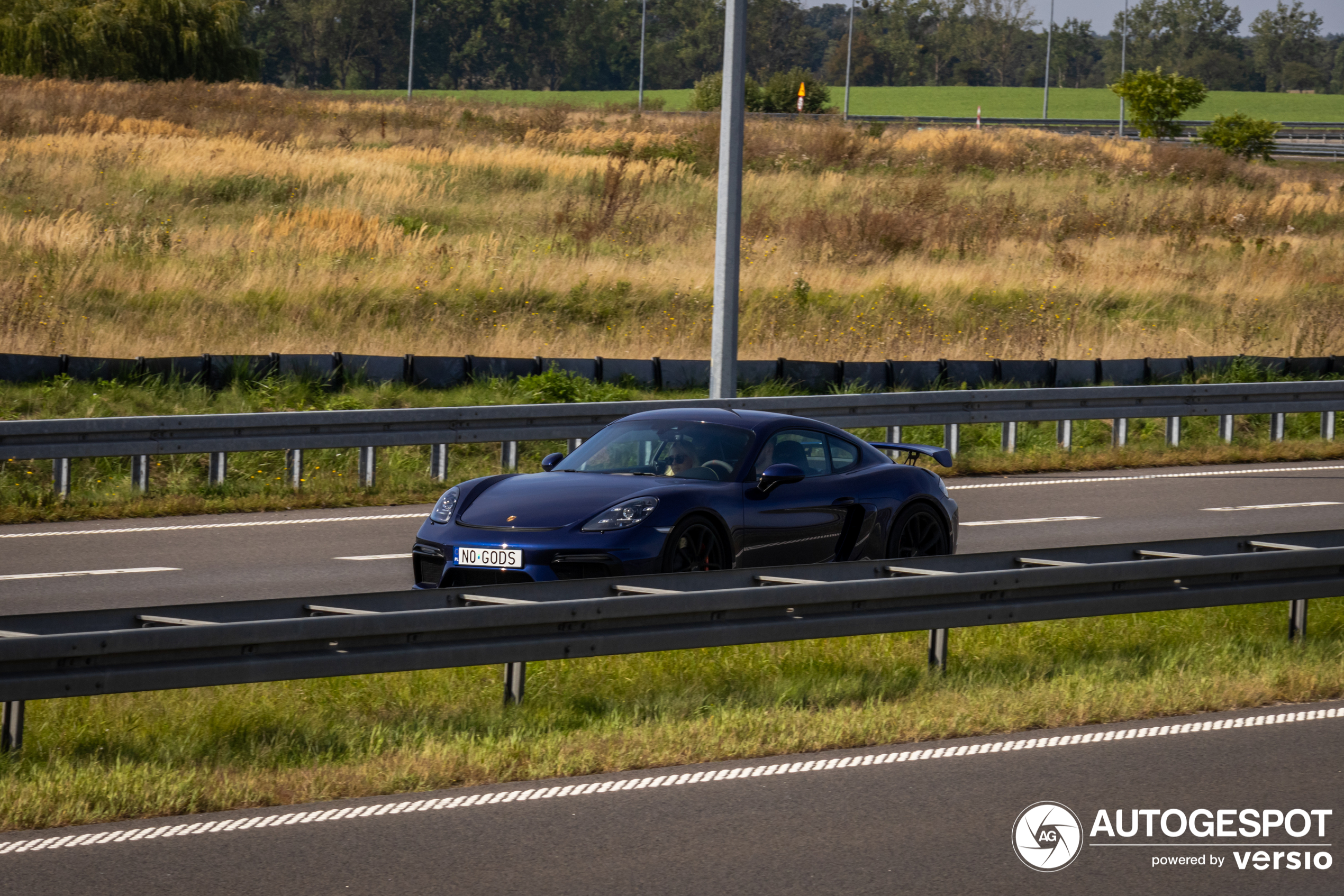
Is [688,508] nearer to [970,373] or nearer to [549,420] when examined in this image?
[549,420]

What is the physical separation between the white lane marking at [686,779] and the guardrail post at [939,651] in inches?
43.0

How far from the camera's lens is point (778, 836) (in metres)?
5.82

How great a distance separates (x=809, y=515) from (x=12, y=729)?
16.7 ft

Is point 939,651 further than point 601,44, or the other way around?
point 601,44

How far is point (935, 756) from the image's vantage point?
275 inches

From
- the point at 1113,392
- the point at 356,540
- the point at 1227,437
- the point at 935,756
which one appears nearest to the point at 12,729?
the point at 935,756

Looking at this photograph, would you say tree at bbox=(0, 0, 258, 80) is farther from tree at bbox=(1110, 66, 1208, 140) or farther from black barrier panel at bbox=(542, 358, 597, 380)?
black barrier panel at bbox=(542, 358, 597, 380)

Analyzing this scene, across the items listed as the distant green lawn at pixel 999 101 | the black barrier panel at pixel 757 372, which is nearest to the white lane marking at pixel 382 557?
the black barrier panel at pixel 757 372

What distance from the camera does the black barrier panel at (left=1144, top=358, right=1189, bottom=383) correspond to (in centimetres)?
2141

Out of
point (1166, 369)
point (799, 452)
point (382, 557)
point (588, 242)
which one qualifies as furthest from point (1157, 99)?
point (799, 452)

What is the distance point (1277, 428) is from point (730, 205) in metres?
9.42

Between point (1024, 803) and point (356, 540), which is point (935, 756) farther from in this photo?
point (356, 540)

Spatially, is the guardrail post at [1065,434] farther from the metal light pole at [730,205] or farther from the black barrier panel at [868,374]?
the metal light pole at [730,205]

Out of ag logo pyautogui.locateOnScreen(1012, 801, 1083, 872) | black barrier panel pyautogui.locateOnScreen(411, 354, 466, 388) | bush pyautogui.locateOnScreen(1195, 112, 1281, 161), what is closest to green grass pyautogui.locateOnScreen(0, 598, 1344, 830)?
ag logo pyautogui.locateOnScreen(1012, 801, 1083, 872)
